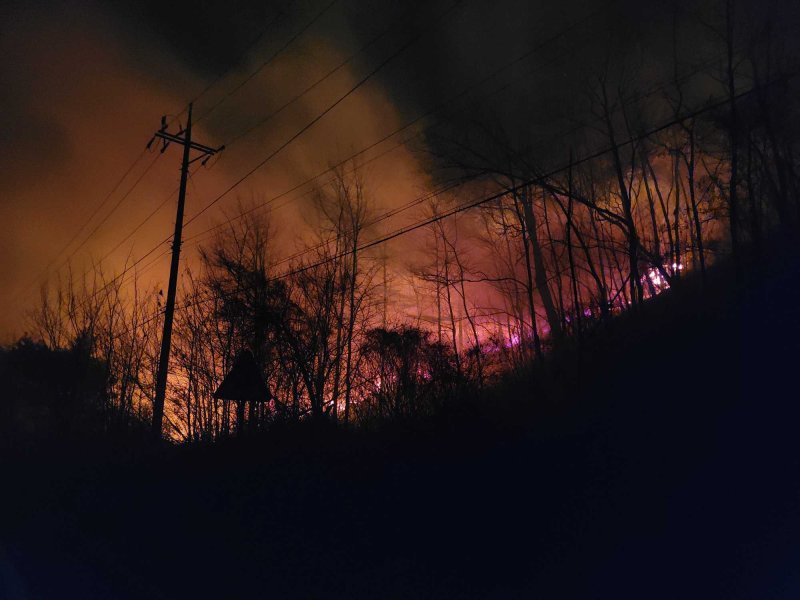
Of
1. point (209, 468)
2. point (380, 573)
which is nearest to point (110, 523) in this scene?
point (209, 468)

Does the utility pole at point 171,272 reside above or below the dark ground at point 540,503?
above

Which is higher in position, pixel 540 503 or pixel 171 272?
pixel 171 272

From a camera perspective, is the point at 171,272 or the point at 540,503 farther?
the point at 171,272

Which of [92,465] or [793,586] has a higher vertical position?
[92,465]

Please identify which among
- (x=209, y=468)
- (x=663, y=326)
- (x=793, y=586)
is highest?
(x=663, y=326)

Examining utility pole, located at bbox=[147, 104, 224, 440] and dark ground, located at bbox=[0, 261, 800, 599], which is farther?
utility pole, located at bbox=[147, 104, 224, 440]

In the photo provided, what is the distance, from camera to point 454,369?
12.1m

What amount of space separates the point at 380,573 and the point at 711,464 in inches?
140

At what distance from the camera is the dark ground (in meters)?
4.34

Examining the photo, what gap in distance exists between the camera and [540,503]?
5.48 m

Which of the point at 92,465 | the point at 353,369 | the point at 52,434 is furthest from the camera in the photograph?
the point at 52,434

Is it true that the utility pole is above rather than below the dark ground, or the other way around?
above

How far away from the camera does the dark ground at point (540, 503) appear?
434 centimetres

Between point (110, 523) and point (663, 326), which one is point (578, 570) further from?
point (110, 523)
